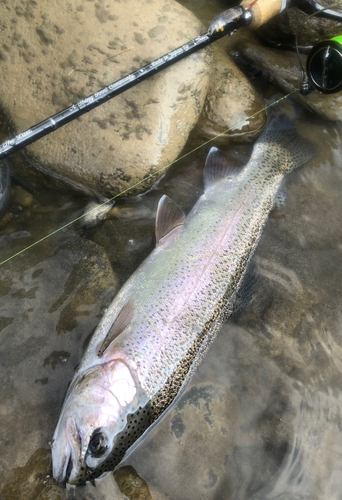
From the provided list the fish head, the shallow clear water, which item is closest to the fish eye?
the fish head

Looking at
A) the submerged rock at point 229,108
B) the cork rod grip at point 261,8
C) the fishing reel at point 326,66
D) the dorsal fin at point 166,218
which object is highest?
the cork rod grip at point 261,8

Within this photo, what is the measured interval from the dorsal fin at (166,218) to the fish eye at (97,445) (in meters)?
1.45

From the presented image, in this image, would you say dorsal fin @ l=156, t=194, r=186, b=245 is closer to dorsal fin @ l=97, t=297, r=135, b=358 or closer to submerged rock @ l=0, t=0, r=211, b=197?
submerged rock @ l=0, t=0, r=211, b=197

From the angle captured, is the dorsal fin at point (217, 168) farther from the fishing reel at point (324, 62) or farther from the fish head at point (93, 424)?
the fish head at point (93, 424)

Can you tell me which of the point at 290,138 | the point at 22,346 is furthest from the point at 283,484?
the point at 290,138

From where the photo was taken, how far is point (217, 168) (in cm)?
321

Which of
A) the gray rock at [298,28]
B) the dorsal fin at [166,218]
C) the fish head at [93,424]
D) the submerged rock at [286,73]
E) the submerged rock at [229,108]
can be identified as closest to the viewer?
the fish head at [93,424]

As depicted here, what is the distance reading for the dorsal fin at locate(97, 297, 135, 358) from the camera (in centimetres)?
241

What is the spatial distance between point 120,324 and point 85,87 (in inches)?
77.0

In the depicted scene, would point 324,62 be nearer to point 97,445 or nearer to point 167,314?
point 167,314

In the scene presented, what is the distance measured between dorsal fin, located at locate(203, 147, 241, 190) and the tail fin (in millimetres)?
248

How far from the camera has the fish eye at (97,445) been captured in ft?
6.95

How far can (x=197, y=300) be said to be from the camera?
8.65 feet

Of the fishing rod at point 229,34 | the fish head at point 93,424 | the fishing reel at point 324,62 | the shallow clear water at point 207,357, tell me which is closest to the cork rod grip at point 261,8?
the fishing rod at point 229,34
